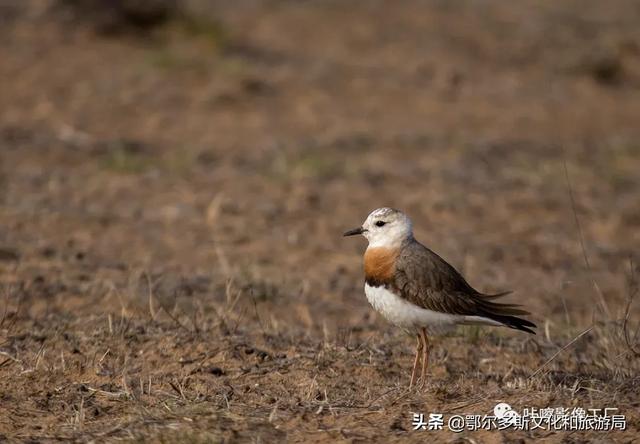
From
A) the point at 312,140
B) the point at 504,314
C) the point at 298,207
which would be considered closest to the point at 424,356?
the point at 504,314

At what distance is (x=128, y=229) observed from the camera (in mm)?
9227

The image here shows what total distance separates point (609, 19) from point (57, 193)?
1282cm

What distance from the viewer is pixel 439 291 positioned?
537 centimetres

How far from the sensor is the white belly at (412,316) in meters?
5.34

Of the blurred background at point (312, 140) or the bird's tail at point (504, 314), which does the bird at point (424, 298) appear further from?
the blurred background at point (312, 140)

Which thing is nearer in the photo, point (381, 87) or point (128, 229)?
point (128, 229)

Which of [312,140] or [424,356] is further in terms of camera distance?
[312,140]

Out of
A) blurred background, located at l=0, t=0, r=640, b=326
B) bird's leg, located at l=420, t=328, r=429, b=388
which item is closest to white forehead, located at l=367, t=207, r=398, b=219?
bird's leg, located at l=420, t=328, r=429, b=388

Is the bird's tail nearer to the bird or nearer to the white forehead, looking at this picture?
the bird

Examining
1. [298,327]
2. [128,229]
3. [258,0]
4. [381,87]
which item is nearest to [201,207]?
[128,229]

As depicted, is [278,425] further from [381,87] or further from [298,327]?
[381,87]

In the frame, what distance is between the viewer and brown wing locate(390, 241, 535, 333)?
5340 millimetres

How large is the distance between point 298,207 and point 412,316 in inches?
193

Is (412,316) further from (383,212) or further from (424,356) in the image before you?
(383,212)
